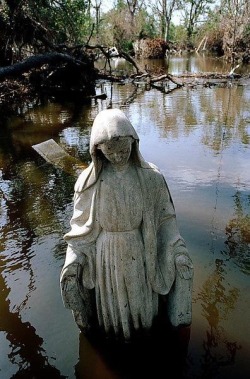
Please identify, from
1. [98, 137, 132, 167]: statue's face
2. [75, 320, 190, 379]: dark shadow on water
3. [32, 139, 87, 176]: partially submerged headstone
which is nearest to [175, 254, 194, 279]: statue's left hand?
[75, 320, 190, 379]: dark shadow on water

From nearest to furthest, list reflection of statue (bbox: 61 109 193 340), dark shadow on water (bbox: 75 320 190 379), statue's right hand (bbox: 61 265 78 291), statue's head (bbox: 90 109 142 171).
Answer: statue's head (bbox: 90 109 142 171) → reflection of statue (bbox: 61 109 193 340) → statue's right hand (bbox: 61 265 78 291) → dark shadow on water (bbox: 75 320 190 379)

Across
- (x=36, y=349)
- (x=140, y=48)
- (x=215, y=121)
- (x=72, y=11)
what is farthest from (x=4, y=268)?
(x=140, y=48)

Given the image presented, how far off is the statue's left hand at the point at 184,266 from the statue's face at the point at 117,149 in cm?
87

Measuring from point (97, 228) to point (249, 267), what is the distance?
256 centimetres

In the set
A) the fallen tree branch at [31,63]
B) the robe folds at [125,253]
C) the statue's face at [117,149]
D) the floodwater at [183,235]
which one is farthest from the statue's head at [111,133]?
the fallen tree branch at [31,63]

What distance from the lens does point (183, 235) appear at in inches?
211

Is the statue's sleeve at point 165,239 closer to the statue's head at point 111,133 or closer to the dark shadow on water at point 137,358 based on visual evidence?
the statue's head at point 111,133

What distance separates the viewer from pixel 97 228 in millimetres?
2830

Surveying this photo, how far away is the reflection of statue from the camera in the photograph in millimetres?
2699

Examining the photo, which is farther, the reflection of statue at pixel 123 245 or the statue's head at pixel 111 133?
the reflection of statue at pixel 123 245

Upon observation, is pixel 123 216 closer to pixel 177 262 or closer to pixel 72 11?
pixel 177 262

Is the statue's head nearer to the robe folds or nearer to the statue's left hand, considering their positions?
the robe folds

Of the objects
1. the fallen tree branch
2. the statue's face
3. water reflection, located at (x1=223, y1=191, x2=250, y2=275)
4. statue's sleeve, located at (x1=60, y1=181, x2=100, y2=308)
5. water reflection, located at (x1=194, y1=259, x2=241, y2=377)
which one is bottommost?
water reflection, located at (x1=194, y1=259, x2=241, y2=377)

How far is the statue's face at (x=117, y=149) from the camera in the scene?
8.32 ft
